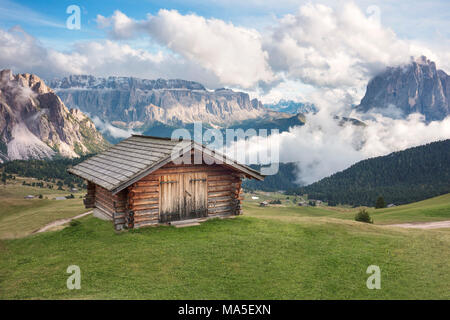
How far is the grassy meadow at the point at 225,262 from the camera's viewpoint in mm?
13477

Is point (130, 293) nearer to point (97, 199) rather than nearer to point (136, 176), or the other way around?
point (136, 176)

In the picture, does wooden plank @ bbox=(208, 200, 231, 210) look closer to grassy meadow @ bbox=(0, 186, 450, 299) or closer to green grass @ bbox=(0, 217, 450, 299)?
grassy meadow @ bbox=(0, 186, 450, 299)

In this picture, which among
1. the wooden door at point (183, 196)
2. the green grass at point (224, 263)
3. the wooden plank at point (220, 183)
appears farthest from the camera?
the wooden plank at point (220, 183)

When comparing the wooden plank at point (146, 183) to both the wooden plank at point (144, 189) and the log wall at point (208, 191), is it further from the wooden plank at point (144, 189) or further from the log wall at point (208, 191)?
the wooden plank at point (144, 189)

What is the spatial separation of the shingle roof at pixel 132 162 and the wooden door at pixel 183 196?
1.81m

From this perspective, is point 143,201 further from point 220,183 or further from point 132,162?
point 220,183

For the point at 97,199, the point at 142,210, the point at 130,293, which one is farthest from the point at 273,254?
the point at 97,199

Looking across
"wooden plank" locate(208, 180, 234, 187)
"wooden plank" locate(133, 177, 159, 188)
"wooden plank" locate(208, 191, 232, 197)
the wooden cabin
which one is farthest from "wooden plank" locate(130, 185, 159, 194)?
"wooden plank" locate(208, 191, 232, 197)

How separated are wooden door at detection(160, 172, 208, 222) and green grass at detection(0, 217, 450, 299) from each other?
1451 millimetres

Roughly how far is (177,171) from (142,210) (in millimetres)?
3591

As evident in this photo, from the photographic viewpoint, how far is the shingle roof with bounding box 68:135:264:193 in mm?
20438

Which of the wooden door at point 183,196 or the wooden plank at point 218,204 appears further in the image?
the wooden plank at point 218,204

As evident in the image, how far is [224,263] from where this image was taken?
16.1 m

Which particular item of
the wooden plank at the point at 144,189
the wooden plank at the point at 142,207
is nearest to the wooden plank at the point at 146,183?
the wooden plank at the point at 144,189
